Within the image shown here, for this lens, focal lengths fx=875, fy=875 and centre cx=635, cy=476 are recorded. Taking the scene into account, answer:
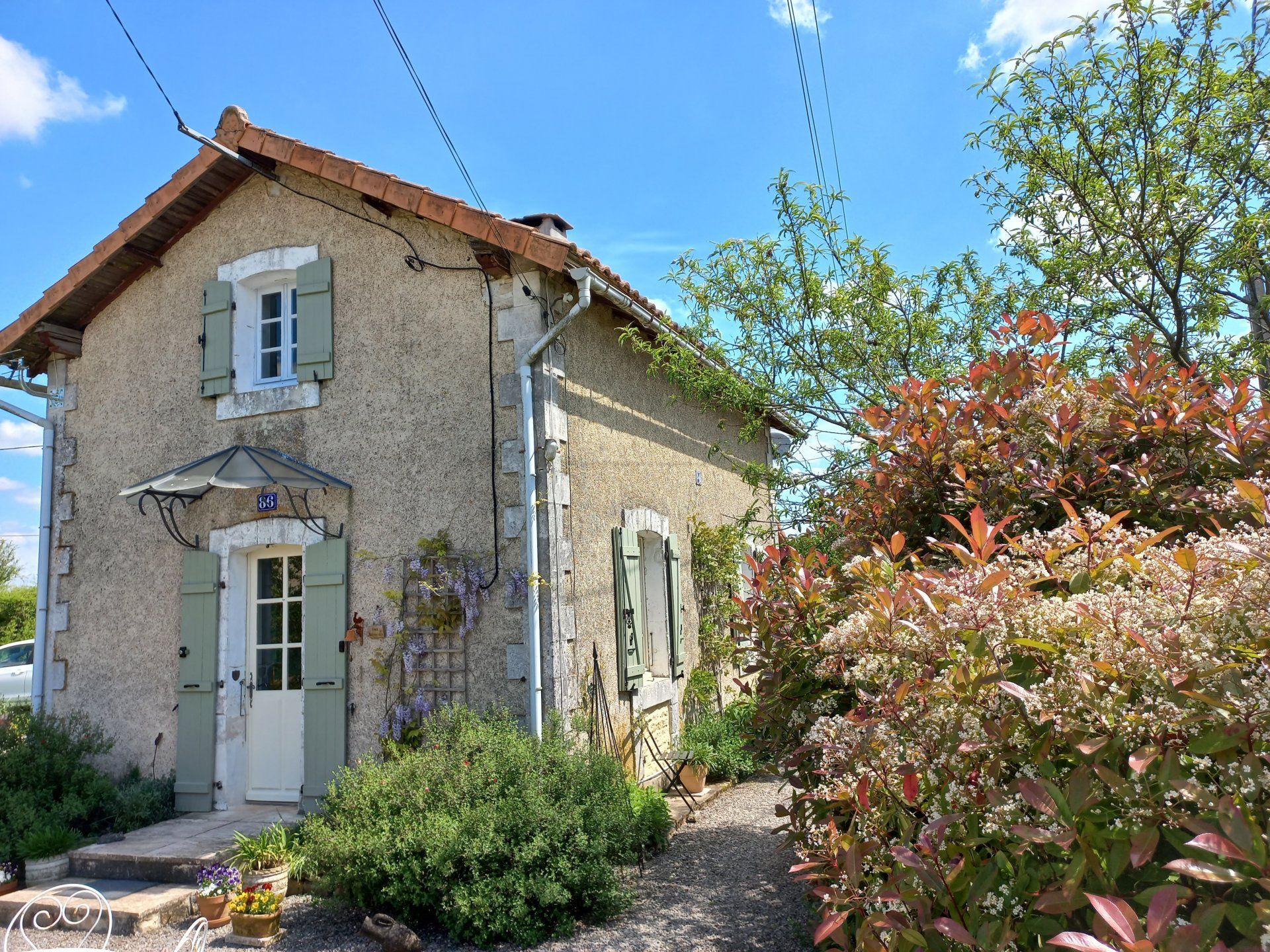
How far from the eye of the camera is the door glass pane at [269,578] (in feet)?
23.4

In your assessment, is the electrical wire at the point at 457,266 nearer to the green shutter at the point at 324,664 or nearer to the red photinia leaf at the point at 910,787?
the green shutter at the point at 324,664

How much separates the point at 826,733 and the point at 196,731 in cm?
612

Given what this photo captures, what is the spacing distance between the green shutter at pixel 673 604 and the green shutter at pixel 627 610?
0.67 m

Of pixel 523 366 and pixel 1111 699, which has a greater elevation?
pixel 523 366

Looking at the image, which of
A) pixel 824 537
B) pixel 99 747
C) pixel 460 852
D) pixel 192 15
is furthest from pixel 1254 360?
pixel 99 747

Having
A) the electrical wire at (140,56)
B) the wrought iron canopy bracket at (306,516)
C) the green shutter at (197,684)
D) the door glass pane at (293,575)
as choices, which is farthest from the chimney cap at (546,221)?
the green shutter at (197,684)

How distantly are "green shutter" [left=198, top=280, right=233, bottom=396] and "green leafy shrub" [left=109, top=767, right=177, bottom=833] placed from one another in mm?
3143

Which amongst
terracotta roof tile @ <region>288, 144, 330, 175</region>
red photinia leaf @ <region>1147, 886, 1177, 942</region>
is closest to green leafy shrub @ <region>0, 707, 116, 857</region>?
terracotta roof tile @ <region>288, 144, 330, 175</region>

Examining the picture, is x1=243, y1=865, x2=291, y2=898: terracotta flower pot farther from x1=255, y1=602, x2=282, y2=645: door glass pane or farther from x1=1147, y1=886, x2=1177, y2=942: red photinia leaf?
x1=1147, y1=886, x2=1177, y2=942: red photinia leaf

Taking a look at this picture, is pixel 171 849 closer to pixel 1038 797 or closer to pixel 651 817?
pixel 651 817

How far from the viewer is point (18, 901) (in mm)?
5340

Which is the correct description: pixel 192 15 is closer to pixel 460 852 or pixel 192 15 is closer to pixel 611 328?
pixel 611 328

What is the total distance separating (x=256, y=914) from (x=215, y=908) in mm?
504

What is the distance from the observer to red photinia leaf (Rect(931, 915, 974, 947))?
64.1 inches
